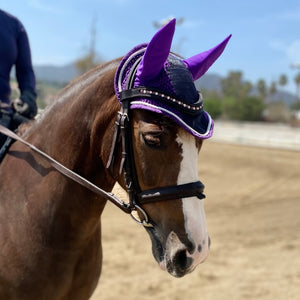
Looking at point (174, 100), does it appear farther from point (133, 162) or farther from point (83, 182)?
point (83, 182)

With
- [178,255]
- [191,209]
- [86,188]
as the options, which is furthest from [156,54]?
[178,255]

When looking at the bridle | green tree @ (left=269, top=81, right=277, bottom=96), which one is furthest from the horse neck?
green tree @ (left=269, top=81, right=277, bottom=96)

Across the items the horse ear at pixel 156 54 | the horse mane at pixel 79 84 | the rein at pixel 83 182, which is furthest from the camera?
the horse mane at pixel 79 84

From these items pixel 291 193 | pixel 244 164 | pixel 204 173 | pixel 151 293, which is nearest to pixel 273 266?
pixel 151 293

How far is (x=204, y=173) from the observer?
12.4 metres

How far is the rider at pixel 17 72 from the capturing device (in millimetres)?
2715

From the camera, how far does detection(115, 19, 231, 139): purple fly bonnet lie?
5.75 ft

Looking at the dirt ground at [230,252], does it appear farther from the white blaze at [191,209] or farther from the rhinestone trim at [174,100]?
the rhinestone trim at [174,100]

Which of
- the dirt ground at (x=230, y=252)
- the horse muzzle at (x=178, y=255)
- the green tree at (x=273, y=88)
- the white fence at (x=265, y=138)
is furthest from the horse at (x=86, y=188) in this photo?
the green tree at (x=273, y=88)

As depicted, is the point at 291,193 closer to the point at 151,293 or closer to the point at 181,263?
the point at 151,293

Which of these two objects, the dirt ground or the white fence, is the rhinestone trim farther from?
the white fence

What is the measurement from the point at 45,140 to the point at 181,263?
1.12 m

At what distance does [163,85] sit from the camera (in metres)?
1.84

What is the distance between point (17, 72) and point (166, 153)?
187cm
